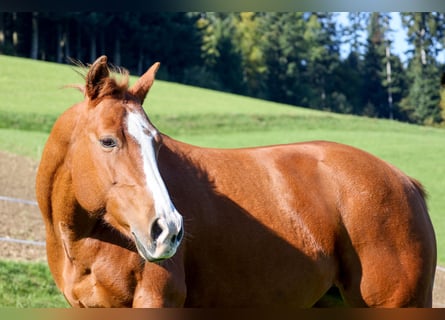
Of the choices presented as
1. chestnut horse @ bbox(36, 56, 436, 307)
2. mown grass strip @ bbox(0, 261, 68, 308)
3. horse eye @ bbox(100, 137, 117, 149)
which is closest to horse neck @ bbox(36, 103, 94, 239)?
chestnut horse @ bbox(36, 56, 436, 307)

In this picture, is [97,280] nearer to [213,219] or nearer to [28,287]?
[213,219]

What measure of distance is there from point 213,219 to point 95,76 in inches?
33.6

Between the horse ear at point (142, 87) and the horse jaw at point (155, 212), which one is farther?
the horse ear at point (142, 87)

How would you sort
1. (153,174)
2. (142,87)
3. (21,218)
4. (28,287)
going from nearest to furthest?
(153,174)
(142,87)
(28,287)
(21,218)

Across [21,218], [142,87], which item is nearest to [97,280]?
[142,87]

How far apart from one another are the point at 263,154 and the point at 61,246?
116cm

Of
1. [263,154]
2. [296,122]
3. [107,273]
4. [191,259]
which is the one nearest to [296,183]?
[263,154]

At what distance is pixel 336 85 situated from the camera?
9203 mm

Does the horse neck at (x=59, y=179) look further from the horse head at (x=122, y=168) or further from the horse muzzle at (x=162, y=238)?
the horse muzzle at (x=162, y=238)

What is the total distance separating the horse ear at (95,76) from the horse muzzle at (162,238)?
65cm

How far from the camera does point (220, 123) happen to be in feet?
41.6

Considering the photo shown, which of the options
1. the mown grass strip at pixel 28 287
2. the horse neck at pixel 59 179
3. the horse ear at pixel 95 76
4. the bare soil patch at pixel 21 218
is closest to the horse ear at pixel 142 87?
the horse ear at pixel 95 76

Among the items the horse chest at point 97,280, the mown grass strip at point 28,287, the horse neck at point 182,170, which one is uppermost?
the horse neck at point 182,170

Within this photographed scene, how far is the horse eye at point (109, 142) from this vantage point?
259 cm
